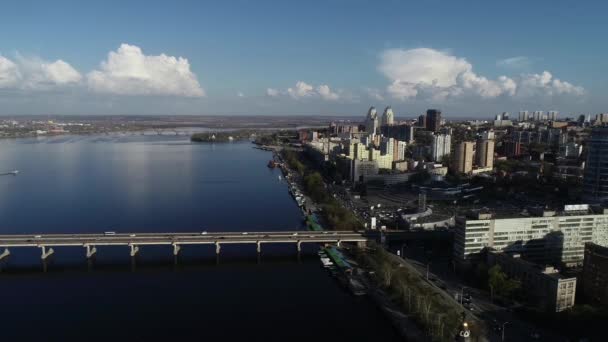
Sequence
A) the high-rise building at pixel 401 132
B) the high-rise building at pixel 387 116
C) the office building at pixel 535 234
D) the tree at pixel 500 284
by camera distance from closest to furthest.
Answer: the tree at pixel 500 284
the office building at pixel 535 234
the high-rise building at pixel 401 132
the high-rise building at pixel 387 116

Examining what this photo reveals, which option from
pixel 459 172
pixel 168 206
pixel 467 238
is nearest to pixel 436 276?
pixel 467 238

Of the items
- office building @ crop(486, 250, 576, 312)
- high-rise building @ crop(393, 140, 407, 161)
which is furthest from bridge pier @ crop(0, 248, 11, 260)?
high-rise building @ crop(393, 140, 407, 161)

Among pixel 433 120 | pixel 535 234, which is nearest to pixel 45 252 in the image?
pixel 535 234

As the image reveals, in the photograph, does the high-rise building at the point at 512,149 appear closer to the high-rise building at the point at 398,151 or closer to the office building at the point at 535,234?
the high-rise building at the point at 398,151

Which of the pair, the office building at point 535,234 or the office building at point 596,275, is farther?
the office building at point 535,234

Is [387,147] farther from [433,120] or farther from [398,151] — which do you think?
[433,120]

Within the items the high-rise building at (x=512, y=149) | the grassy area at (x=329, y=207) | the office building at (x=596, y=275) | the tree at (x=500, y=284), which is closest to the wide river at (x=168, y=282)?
the grassy area at (x=329, y=207)
